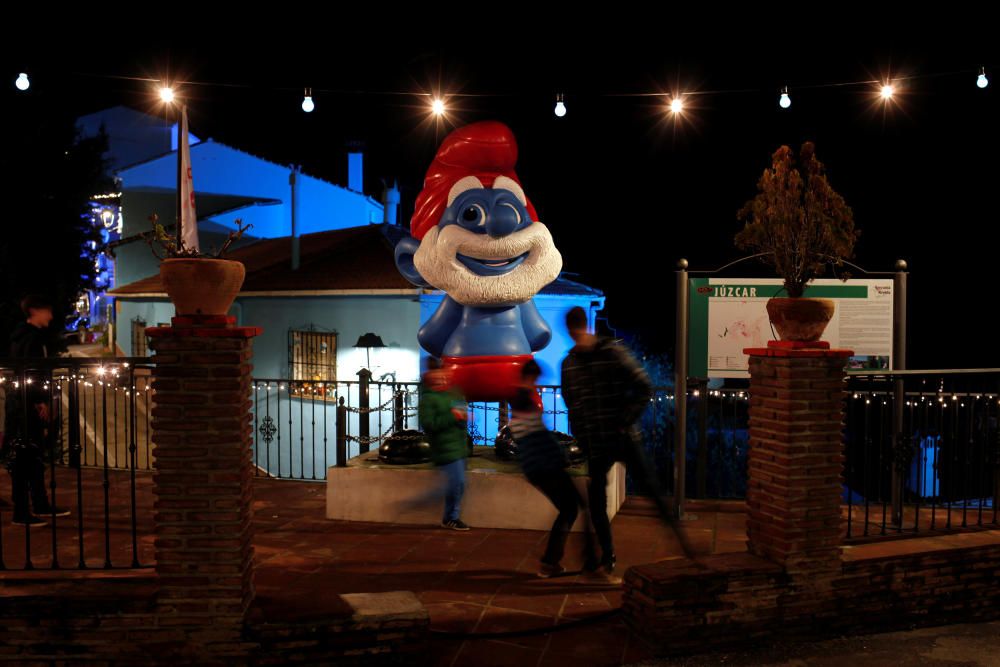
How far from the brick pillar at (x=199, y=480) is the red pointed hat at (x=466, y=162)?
3.92 meters

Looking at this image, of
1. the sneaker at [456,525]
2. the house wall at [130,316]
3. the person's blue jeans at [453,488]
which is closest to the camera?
the person's blue jeans at [453,488]

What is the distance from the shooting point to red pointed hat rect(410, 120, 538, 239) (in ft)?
25.6

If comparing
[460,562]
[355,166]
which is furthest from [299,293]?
[355,166]

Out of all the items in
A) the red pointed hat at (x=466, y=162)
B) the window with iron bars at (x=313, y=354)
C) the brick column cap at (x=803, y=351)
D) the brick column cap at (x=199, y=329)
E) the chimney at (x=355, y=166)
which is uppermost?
the chimney at (x=355, y=166)

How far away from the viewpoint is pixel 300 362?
1756cm

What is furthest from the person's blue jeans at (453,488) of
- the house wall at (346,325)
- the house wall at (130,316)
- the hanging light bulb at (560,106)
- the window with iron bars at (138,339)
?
the window with iron bars at (138,339)

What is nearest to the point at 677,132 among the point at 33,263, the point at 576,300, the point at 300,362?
the point at 576,300

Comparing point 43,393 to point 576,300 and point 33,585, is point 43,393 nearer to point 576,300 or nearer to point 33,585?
point 33,585

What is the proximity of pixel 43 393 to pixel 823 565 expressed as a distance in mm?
5808

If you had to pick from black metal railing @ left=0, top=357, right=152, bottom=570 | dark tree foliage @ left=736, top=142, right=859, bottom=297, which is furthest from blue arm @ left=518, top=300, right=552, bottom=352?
black metal railing @ left=0, top=357, right=152, bottom=570

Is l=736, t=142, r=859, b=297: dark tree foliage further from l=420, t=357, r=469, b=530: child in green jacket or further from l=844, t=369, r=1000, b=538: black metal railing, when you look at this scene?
l=420, t=357, r=469, b=530: child in green jacket

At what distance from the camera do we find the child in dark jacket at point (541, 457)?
5434 millimetres

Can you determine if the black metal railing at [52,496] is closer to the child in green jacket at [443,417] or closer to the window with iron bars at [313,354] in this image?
the child in green jacket at [443,417]

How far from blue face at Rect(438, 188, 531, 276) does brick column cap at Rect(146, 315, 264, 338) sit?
3568 millimetres
